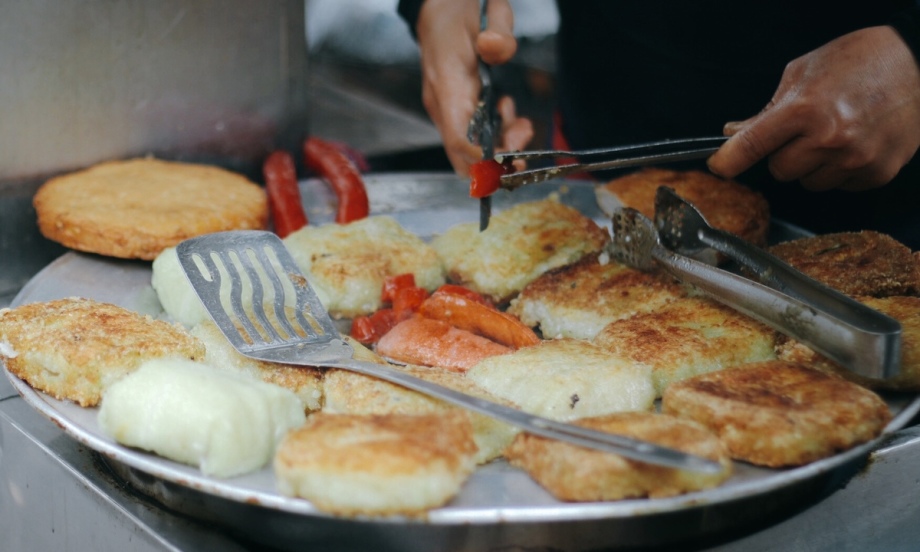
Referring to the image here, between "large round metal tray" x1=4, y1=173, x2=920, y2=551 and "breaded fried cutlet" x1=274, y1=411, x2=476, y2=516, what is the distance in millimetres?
38

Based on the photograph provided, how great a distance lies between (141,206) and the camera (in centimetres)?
300

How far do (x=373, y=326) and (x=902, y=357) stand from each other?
1435mm

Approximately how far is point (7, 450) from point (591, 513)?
164cm

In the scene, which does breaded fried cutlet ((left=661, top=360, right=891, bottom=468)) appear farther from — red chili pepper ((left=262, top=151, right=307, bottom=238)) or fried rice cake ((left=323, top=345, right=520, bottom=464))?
red chili pepper ((left=262, top=151, right=307, bottom=238))

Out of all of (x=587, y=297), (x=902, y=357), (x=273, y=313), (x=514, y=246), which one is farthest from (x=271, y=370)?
(x=902, y=357)

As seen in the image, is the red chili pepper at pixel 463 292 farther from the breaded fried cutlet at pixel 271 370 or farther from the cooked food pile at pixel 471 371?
the breaded fried cutlet at pixel 271 370

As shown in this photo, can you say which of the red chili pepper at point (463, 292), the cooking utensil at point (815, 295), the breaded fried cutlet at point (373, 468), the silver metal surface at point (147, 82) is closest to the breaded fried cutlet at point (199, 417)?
the breaded fried cutlet at point (373, 468)

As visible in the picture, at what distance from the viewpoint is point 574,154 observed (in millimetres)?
2459

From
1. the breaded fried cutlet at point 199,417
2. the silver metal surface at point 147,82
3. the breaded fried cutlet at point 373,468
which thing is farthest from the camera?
the silver metal surface at point 147,82

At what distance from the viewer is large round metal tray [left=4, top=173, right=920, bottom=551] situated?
157 centimetres

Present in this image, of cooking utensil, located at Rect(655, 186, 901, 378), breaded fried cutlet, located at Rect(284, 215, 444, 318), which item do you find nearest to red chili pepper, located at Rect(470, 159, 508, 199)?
breaded fried cutlet, located at Rect(284, 215, 444, 318)

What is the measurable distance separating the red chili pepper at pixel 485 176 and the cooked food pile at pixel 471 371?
0.33m

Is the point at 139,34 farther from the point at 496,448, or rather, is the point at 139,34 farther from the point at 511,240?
the point at 496,448

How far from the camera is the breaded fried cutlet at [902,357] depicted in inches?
78.8
